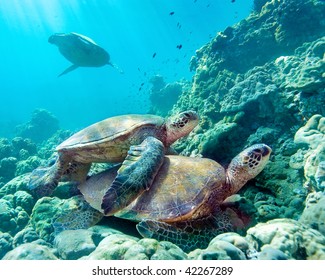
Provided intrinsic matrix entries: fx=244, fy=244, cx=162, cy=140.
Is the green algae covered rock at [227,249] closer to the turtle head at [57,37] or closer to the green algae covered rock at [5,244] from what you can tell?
the green algae covered rock at [5,244]

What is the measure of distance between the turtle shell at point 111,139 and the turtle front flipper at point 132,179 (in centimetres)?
53

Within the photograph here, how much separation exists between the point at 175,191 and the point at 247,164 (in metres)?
1.11

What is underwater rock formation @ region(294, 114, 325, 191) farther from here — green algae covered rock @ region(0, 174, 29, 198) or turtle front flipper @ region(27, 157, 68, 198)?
green algae covered rock @ region(0, 174, 29, 198)

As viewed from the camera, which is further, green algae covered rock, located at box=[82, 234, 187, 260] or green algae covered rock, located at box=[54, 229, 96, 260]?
green algae covered rock, located at box=[54, 229, 96, 260]

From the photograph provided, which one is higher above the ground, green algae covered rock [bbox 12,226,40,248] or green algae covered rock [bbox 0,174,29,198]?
green algae covered rock [bbox 0,174,29,198]

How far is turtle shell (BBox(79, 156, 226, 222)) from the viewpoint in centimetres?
305

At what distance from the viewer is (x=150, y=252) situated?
2.20 meters

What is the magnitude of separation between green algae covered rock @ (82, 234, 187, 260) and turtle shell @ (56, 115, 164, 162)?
1920 millimetres

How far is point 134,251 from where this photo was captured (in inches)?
84.2

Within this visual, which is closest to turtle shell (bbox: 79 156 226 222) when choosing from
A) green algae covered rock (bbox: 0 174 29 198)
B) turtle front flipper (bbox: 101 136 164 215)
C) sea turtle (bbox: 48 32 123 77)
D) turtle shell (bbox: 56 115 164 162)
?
turtle front flipper (bbox: 101 136 164 215)

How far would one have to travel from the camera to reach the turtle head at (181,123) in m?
4.49

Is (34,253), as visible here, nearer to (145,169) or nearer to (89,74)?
(145,169)

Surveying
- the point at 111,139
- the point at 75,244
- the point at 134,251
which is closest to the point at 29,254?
the point at 75,244
